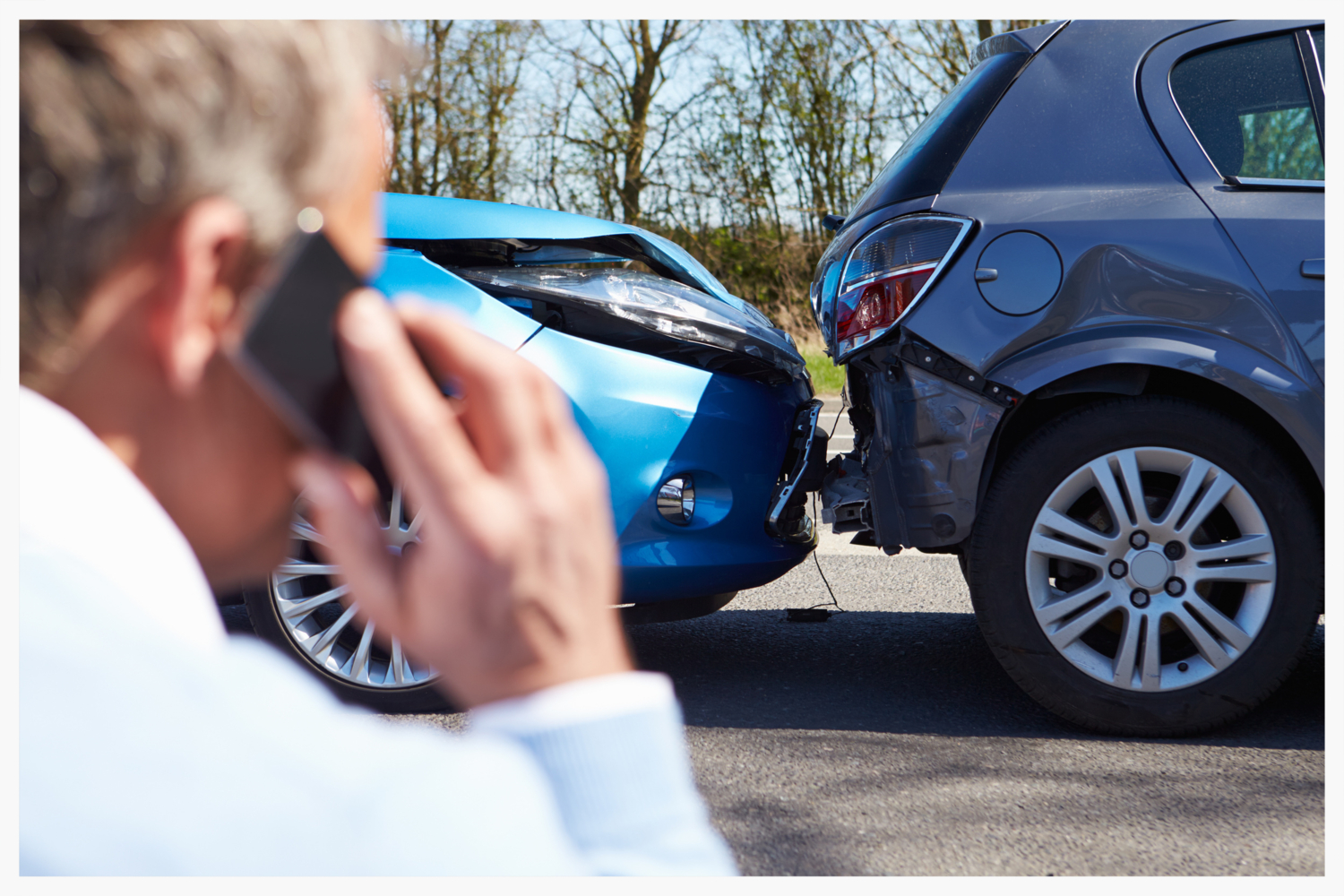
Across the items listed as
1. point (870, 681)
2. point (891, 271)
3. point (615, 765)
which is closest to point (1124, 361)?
point (891, 271)

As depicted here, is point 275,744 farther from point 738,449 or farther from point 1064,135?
point 1064,135

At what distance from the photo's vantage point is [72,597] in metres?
0.47

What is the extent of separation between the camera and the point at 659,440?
286cm

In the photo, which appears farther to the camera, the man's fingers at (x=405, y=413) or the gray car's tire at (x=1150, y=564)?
the gray car's tire at (x=1150, y=564)

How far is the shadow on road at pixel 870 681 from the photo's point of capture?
9.53ft

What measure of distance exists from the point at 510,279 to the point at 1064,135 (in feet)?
4.88

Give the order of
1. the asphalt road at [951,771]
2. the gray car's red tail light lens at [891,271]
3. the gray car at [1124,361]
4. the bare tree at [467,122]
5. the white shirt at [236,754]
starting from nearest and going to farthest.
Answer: the white shirt at [236,754]
the asphalt road at [951,771]
the gray car at [1124,361]
the gray car's red tail light lens at [891,271]
the bare tree at [467,122]

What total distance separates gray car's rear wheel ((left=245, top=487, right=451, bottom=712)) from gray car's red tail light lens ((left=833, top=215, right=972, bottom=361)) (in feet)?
4.94

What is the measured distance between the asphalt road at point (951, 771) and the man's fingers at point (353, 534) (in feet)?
5.90

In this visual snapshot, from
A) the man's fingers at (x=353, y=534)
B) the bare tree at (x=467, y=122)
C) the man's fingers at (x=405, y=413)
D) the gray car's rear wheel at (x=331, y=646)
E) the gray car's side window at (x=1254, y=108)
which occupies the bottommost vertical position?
the gray car's rear wheel at (x=331, y=646)

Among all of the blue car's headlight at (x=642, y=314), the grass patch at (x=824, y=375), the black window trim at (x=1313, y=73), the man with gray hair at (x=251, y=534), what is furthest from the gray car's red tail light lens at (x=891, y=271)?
the grass patch at (x=824, y=375)

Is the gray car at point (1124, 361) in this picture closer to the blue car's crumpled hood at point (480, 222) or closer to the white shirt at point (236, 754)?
the blue car's crumpled hood at point (480, 222)

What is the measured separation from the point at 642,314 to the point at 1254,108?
1.66 m

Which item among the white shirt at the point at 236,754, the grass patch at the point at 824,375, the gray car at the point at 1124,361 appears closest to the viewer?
the white shirt at the point at 236,754
